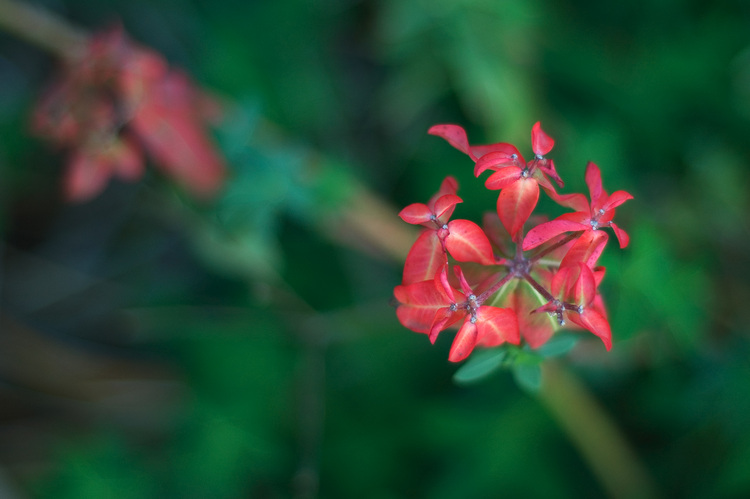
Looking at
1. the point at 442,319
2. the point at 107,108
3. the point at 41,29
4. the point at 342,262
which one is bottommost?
the point at 442,319

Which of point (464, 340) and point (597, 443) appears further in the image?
point (597, 443)

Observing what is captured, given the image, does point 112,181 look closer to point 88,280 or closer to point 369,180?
point 88,280

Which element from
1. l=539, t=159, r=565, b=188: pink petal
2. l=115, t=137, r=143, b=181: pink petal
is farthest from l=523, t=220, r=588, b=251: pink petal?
l=115, t=137, r=143, b=181: pink petal

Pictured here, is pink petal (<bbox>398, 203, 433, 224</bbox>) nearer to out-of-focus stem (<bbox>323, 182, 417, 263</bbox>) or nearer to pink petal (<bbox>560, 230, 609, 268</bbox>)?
pink petal (<bbox>560, 230, 609, 268</bbox>)

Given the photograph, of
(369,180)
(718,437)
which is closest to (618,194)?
(718,437)

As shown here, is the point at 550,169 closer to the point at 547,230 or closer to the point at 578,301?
the point at 547,230

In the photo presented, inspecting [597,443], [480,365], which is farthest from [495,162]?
[597,443]

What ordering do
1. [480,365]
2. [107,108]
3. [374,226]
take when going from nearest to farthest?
[480,365] → [107,108] → [374,226]
